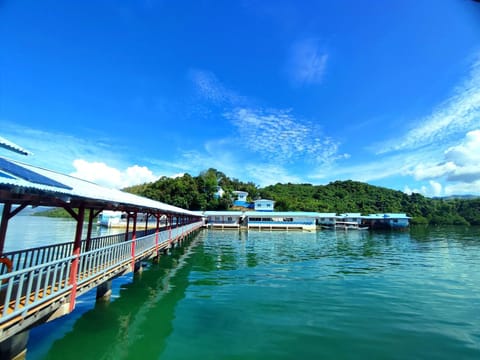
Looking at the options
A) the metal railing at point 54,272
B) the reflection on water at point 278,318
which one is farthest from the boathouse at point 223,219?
the reflection on water at point 278,318

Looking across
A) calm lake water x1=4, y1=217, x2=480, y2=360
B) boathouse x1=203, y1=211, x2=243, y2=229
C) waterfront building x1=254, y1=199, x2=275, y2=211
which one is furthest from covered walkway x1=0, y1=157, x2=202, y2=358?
waterfront building x1=254, y1=199, x2=275, y2=211

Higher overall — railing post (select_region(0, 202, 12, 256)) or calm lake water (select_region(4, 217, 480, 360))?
railing post (select_region(0, 202, 12, 256))

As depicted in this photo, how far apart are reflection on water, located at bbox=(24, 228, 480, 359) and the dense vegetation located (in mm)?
44862

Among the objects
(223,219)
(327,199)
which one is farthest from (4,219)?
(327,199)

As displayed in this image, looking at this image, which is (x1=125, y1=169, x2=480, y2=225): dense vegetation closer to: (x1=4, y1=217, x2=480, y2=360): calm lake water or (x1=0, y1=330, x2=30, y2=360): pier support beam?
(x1=4, y1=217, x2=480, y2=360): calm lake water

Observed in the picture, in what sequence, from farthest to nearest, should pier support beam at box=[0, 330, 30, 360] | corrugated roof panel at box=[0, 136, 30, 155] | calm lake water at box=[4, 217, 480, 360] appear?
calm lake water at box=[4, 217, 480, 360], pier support beam at box=[0, 330, 30, 360], corrugated roof panel at box=[0, 136, 30, 155]

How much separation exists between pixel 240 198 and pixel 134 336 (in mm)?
62733

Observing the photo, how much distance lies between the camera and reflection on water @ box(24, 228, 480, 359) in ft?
18.7

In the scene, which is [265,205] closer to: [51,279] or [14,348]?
[51,279]

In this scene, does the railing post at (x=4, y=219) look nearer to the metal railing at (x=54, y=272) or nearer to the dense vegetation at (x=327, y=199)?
the metal railing at (x=54, y=272)

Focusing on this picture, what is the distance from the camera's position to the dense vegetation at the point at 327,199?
5756 cm

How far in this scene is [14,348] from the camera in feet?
15.4

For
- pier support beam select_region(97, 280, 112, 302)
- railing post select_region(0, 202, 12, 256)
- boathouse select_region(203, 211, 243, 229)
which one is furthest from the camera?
boathouse select_region(203, 211, 243, 229)

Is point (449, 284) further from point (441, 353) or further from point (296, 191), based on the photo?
point (296, 191)
